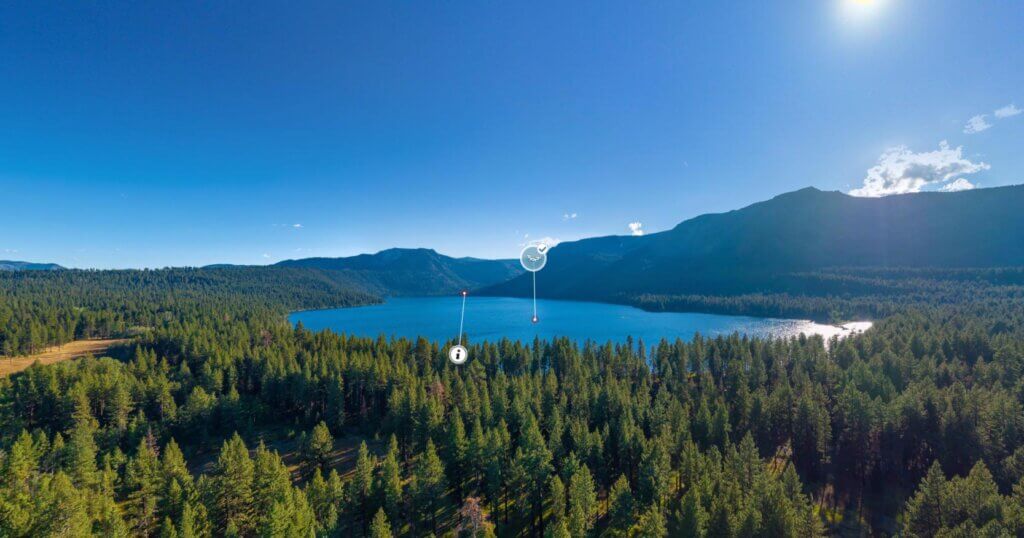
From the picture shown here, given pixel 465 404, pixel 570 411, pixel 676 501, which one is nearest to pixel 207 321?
pixel 465 404

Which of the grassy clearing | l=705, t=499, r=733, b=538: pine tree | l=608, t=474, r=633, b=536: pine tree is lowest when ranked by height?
l=608, t=474, r=633, b=536: pine tree

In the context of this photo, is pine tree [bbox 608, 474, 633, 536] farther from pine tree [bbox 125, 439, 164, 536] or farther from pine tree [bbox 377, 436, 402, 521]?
pine tree [bbox 125, 439, 164, 536]

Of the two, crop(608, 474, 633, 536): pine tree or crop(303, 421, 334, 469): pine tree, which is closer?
crop(608, 474, 633, 536): pine tree

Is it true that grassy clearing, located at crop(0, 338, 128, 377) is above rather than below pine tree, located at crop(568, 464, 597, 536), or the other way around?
above

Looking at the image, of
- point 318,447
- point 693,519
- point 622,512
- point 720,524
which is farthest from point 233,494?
point 720,524

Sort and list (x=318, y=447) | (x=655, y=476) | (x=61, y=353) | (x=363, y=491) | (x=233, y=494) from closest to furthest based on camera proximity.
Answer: (x=233, y=494), (x=655, y=476), (x=363, y=491), (x=318, y=447), (x=61, y=353)

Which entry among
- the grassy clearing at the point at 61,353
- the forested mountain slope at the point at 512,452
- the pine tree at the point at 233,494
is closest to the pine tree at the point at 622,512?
the forested mountain slope at the point at 512,452

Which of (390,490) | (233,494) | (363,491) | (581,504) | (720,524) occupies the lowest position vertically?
(581,504)

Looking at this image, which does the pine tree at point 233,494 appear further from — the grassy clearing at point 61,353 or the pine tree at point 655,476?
the grassy clearing at point 61,353

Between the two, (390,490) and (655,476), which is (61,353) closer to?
(390,490)

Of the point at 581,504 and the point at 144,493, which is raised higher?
the point at 144,493

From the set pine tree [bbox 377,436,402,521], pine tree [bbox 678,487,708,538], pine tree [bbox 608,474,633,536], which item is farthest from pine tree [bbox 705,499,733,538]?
pine tree [bbox 377,436,402,521]

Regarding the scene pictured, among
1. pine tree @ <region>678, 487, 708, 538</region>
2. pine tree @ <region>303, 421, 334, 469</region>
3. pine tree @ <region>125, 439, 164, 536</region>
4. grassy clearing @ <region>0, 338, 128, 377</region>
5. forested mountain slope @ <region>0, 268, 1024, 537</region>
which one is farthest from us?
grassy clearing @ <region>0, 338, 128, 377</region>
